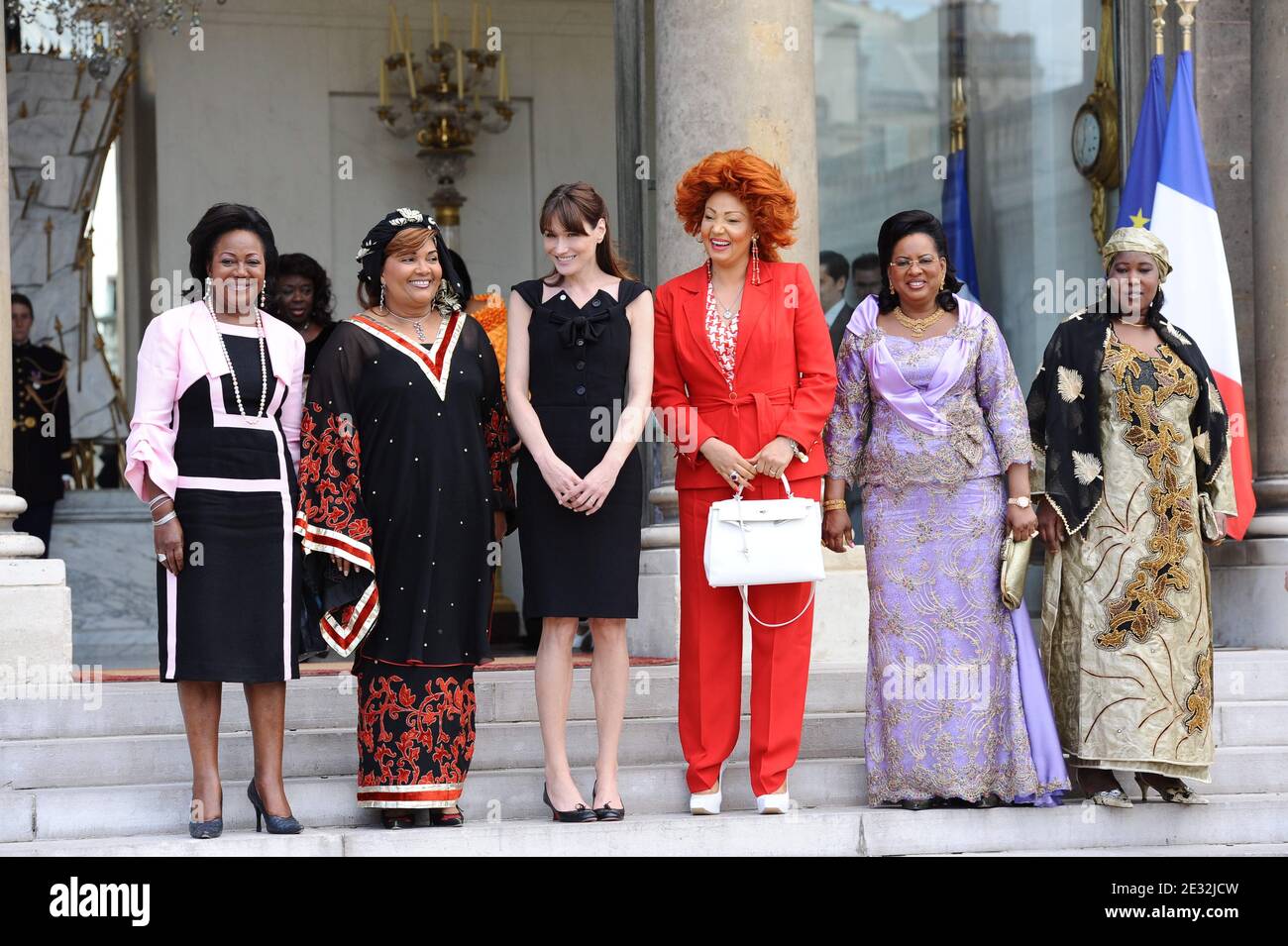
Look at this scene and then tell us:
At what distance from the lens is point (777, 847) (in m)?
5.52

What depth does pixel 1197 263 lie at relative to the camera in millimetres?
7930

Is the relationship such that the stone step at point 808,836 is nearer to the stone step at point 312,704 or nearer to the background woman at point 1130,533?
the background woman at point 1130,533

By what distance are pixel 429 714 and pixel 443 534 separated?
1.79 feet

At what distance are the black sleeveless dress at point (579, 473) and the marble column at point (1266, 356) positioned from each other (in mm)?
3614

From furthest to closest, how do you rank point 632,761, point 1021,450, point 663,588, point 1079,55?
point 1079,55
point 663,588
point 632,761
point 1021,450

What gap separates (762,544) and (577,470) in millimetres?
617

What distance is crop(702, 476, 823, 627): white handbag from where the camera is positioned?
5465 millimetres

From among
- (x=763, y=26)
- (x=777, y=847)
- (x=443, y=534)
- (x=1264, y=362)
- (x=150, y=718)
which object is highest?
(x=763, y=26)

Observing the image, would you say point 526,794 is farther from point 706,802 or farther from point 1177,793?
point 1177,793

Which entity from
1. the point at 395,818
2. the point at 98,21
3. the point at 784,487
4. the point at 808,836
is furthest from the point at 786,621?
the point at 98,21

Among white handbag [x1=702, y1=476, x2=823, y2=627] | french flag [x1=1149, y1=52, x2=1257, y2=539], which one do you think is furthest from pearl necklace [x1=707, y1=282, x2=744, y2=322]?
french flag [x1=1149, y1=52, x2=1257, y2=539]

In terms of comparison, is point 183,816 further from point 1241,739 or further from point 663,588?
point 1241,739

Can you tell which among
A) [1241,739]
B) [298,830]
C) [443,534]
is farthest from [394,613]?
[1241,739]

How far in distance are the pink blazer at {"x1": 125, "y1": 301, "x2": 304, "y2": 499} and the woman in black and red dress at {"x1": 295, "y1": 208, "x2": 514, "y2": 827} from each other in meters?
0.27
